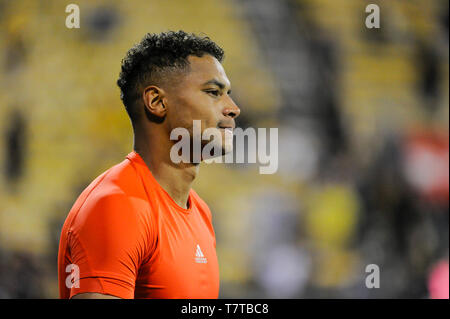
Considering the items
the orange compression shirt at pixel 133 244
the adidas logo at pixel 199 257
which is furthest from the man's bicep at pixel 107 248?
the adidas logo at pixel 199 257

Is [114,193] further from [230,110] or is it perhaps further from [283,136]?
[283,136]

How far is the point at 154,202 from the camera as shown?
1890 millimetres

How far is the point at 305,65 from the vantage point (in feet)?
18.3

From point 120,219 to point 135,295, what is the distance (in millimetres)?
301

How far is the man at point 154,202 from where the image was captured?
1670 millimetres

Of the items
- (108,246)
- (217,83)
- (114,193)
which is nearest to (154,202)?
(114,193)

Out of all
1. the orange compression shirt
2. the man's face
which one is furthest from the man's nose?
the orange compression shirt

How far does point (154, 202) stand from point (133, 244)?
236 mm

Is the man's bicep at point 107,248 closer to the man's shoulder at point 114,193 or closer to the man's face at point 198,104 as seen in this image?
the man's shoulder at point 114,193

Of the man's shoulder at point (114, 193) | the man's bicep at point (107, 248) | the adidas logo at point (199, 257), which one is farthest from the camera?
the adidas logo at point (199, 257)

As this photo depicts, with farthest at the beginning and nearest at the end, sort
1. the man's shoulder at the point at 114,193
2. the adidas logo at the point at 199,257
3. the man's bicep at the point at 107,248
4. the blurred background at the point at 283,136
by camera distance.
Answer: the blurred background at the point at 283,136 → the adidas logo at the point at 199,257 → the man's shoulder at the point at 114,193 → the man's bicep at the point at 107,248

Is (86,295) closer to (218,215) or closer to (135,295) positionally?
(135,295)
